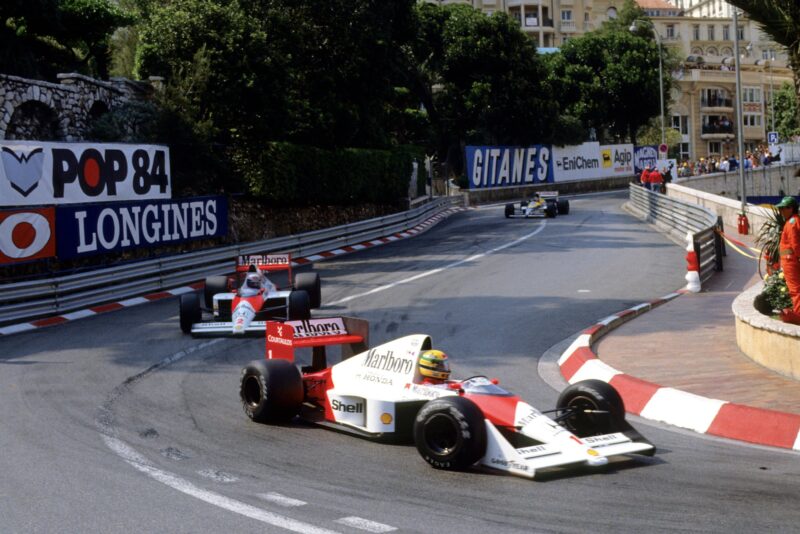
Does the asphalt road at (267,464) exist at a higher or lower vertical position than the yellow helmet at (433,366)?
lower

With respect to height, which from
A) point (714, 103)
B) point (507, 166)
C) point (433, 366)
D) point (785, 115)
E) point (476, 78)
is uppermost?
point (714, 103)

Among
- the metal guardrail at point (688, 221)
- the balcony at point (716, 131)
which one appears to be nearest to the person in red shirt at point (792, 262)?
the metal guardrail at point (688, 221)

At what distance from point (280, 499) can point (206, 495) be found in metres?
0.53

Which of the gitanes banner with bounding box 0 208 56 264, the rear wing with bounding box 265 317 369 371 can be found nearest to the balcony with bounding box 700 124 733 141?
the gitanes banner with bounding box 0 208 56 264

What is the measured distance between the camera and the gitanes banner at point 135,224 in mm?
20719

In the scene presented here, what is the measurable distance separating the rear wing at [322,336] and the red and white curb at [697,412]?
2592mm

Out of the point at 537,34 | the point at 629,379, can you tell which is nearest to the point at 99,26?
the point at 629,379

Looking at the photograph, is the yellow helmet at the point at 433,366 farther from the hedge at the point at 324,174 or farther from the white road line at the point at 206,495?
the hedge at the point at 324,174

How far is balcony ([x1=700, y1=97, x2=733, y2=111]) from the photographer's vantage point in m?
110

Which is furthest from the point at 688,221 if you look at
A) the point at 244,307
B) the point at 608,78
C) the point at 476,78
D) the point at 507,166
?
the point at 608,78

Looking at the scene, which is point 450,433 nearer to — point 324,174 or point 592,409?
point 592,409

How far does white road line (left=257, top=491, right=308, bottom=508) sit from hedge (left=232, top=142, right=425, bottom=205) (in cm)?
2364

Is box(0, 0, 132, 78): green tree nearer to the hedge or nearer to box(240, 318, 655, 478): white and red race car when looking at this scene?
the hedge

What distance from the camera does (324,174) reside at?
113 feet
